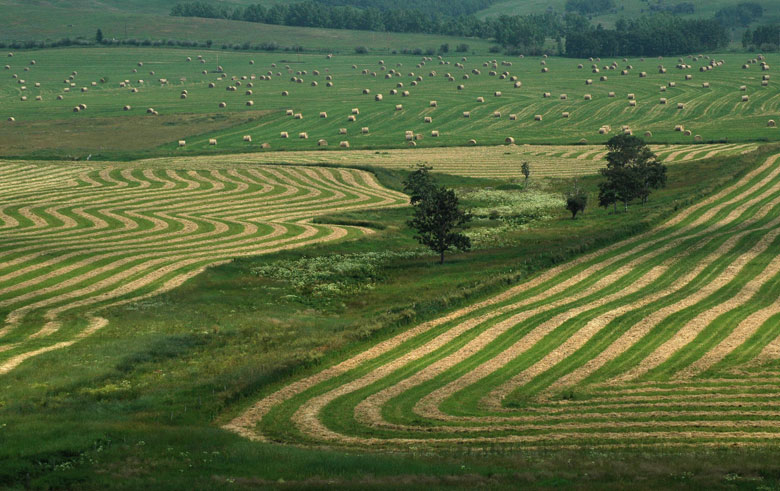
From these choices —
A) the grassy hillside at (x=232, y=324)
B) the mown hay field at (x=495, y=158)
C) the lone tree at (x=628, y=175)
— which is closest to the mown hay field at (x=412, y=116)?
the mown hay field at (x=495, y=158)

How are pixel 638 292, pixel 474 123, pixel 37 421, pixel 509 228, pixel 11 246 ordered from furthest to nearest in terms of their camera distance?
pixel 474 123 → pixel 509 228 → pixel 11 246 → pixel 638 292 → pixel 37 421

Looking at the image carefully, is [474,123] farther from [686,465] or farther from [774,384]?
[686,465]

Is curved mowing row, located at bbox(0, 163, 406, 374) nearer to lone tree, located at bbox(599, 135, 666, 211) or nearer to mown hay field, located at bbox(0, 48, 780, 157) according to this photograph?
lone tree, located at bbox(599, 135, 666, 211)

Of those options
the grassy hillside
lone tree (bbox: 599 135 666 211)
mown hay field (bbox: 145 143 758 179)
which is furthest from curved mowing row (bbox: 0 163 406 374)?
lone tree (bbox: 599 135 666 211)

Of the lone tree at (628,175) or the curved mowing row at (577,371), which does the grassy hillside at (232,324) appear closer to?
the curved mowing row at (577,371)

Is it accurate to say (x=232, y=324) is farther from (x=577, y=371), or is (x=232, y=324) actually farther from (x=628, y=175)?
(x=628, y=175)

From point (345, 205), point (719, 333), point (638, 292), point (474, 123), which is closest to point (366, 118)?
point (474, 123)

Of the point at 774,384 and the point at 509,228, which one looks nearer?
the point at 774,384

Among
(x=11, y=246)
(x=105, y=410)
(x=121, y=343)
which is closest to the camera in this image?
(x=105, y=410)
